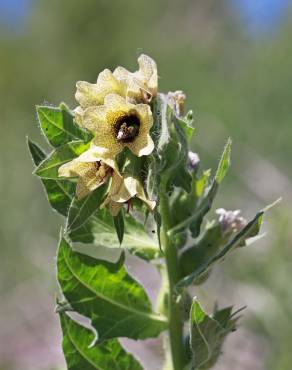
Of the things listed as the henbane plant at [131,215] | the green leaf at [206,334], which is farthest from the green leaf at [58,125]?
the green leaf at [206,334]

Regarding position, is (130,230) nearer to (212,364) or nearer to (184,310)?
(184,310)

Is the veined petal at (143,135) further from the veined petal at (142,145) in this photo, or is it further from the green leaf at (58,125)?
the green leaf at (58,125)

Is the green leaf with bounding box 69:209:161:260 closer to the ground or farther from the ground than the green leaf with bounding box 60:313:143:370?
farther from the ground

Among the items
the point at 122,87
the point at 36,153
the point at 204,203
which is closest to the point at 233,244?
the point at 204,203

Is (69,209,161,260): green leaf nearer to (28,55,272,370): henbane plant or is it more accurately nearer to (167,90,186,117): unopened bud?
(28,55,272,370): henbane plant

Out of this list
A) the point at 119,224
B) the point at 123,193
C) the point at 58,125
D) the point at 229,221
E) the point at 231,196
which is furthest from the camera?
the point at 231,196

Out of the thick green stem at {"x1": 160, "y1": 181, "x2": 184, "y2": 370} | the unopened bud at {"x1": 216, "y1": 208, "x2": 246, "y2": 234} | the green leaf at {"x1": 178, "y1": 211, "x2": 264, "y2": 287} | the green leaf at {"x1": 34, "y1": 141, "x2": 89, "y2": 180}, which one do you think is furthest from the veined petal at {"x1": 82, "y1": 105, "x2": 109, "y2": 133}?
the unopened bud at {"x1": 216, "y1": 208, "x2": 246, "y2": 234}

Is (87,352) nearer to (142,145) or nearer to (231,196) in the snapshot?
(142,145)
